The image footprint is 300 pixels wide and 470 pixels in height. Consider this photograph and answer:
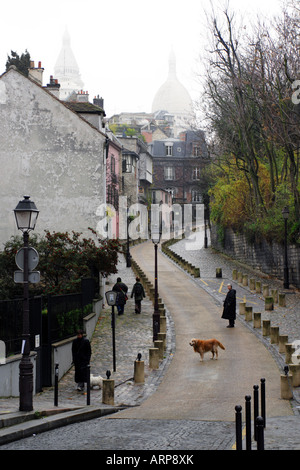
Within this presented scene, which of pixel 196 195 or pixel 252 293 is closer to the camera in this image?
pixel 252 293

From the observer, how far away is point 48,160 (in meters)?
31.2

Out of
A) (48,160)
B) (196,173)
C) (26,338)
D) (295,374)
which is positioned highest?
(196,173)

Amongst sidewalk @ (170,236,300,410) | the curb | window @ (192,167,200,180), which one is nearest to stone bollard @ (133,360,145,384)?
the curb

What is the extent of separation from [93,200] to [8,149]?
468cm

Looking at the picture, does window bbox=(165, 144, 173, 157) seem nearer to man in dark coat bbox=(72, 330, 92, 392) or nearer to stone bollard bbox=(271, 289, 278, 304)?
stone bollard bbox=(271, 289, 278, 304)

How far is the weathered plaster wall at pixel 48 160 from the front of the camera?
30969mm

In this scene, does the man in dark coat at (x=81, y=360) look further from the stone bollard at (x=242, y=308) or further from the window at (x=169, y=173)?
the window at (x=169, y=173)

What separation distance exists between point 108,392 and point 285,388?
392 centimetres

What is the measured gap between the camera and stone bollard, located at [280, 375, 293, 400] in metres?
14.5

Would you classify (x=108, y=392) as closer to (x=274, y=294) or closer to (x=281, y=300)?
(x=281, y=300)

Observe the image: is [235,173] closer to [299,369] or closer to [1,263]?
[1,263]

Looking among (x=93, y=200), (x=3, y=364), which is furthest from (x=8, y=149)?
(x=3, y=364)

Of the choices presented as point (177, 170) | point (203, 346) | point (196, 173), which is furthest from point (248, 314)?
point (177, 170)

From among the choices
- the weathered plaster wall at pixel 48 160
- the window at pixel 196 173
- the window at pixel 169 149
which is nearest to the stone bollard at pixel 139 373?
the weathered plaster wall at pixel 48 160
